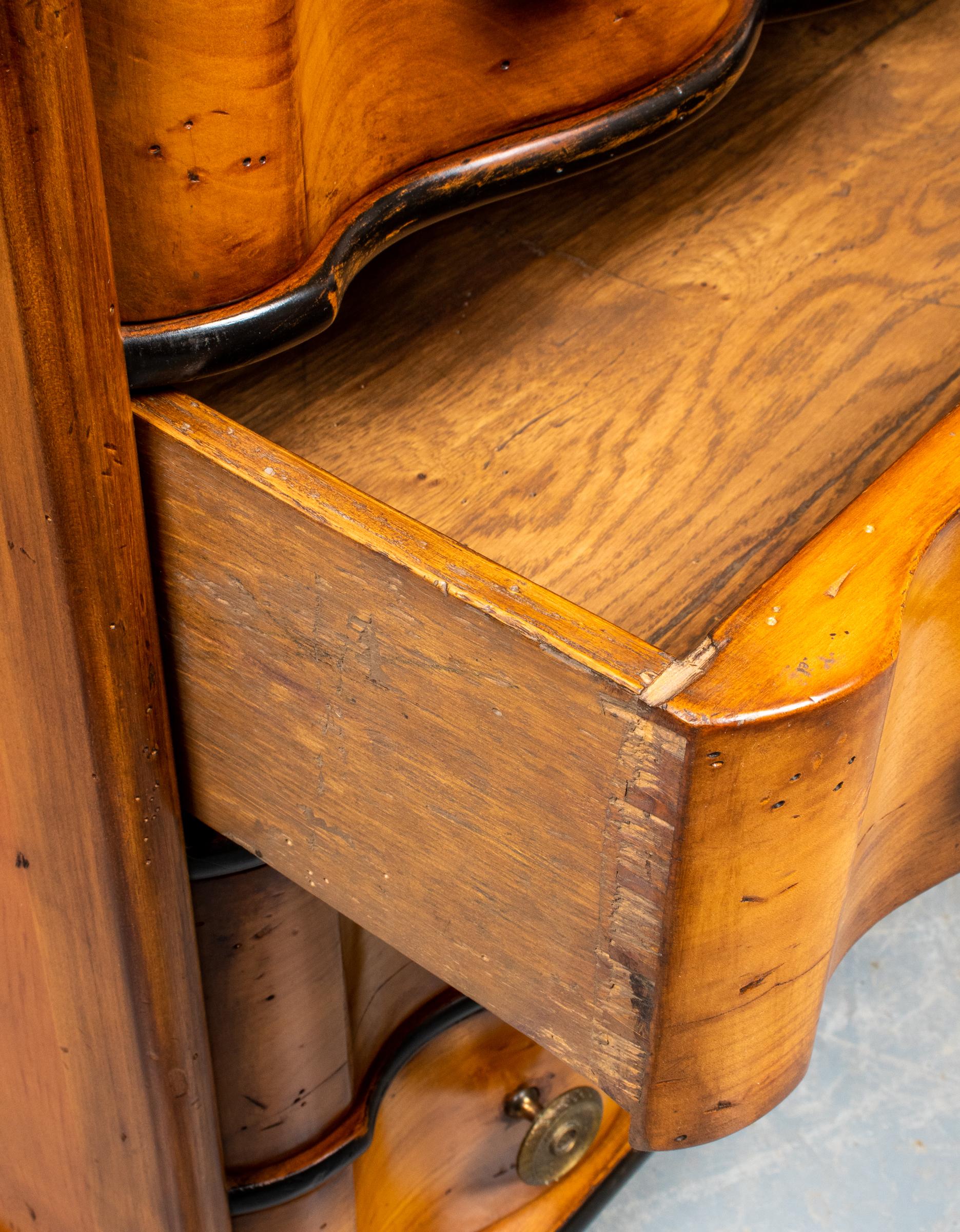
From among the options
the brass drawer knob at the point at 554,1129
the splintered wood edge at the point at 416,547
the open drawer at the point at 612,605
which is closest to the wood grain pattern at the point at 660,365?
the open drawer at the point at 612,605

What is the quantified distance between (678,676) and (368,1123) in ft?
1.59

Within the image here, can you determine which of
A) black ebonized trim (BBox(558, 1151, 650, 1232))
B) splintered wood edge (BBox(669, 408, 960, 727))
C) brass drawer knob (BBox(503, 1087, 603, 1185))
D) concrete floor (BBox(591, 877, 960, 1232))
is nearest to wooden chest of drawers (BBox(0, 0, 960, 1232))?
splintered wood edge (BBox(669, 408, 960, 727))

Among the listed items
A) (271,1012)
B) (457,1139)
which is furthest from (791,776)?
(457,1139)

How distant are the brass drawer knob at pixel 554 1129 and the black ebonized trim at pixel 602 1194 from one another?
0.04m

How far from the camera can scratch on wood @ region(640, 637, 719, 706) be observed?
348mm

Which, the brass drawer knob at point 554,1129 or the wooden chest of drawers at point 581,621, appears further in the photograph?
the brass drawer knob at point 554,1129

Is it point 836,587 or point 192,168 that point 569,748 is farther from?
point 192,168

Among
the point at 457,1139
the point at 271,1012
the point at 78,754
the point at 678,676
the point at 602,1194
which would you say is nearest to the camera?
the point at 678,676

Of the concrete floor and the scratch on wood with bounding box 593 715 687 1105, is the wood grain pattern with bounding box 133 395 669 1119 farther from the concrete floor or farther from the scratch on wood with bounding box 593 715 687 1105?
the concrete floor

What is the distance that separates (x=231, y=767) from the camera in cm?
50

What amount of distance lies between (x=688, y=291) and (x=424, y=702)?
0.97 feet

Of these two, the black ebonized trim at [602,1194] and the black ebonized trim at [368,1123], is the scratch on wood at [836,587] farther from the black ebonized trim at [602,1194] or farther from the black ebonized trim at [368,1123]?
the black ebonized trim at [602,1194]

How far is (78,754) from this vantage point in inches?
18.9

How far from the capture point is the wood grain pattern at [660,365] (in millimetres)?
512
